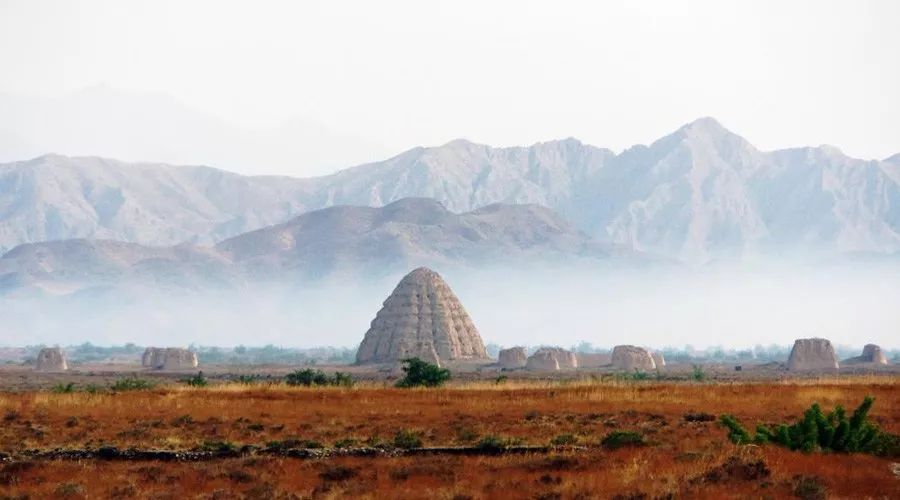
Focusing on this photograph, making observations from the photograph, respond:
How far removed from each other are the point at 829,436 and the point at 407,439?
1134 cm

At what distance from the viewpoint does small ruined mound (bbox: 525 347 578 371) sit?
6550 inches

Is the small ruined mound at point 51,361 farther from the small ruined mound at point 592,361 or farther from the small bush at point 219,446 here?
the small bush at point 219,446

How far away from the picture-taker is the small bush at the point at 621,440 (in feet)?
114

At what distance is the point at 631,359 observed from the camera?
17462 centimetres

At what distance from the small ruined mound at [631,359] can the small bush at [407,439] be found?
13387 centimetres

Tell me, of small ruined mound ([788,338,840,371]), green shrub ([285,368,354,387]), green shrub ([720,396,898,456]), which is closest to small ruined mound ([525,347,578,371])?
small ruined mound ([788,338,840,371])

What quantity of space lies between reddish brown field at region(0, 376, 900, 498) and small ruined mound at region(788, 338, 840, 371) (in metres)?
110

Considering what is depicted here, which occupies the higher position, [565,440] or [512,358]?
[512,358]

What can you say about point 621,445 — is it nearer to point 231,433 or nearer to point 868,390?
point 231,433

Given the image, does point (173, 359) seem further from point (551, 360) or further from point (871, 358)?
point (871, 358)

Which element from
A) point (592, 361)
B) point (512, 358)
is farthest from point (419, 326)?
point (592, 361)

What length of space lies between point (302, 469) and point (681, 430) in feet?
43.4

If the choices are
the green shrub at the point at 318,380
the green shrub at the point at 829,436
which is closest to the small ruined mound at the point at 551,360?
the green shrub at the point at 318,380

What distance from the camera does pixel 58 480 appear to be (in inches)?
1222
